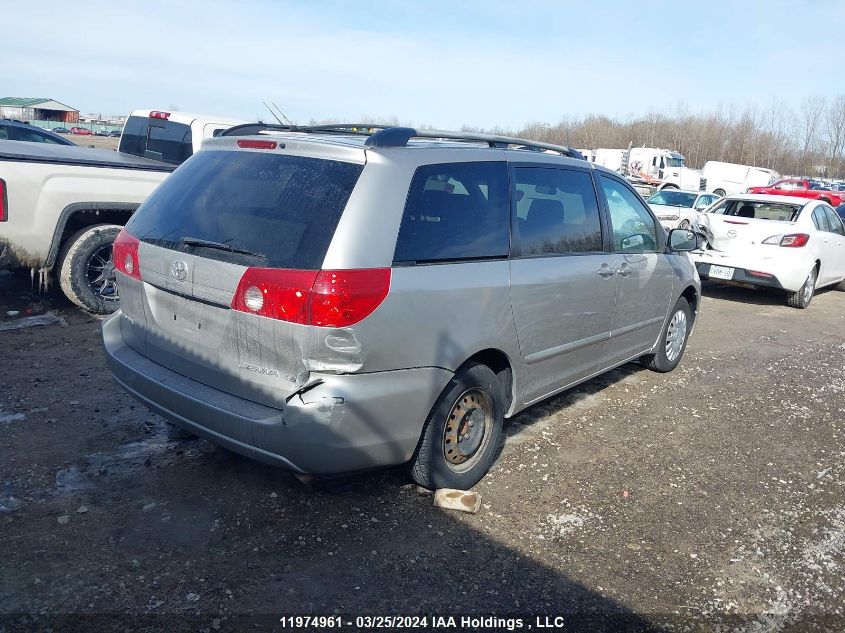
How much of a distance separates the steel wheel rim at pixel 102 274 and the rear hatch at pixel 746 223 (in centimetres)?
813

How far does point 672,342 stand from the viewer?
6.34m

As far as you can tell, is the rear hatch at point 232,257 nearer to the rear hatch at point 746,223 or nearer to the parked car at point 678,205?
the rear hatch at point 746,223

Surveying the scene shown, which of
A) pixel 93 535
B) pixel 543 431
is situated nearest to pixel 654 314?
pixel 543 431

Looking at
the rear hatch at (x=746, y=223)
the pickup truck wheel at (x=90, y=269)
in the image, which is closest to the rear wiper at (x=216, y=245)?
the pickup truck wheel at (x=90, y=269)

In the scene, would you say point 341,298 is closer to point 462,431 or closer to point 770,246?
point 462,431

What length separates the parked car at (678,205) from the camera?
16172 millimetres

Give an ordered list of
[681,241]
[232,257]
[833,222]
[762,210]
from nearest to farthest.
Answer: [232,257]
[681,241]
[762,210]
[833,222]

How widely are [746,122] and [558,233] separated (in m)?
75.7

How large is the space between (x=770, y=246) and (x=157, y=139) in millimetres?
8493

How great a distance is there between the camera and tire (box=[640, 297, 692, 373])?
20.0ft

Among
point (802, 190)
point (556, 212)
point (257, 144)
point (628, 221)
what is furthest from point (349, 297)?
point (802, 190)

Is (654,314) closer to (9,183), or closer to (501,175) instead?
(501,175)

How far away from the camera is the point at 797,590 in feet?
10.4

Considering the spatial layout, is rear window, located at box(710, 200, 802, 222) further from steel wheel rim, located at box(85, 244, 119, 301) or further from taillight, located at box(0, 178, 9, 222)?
taillight, located at box(0, 178, 9, 222)
